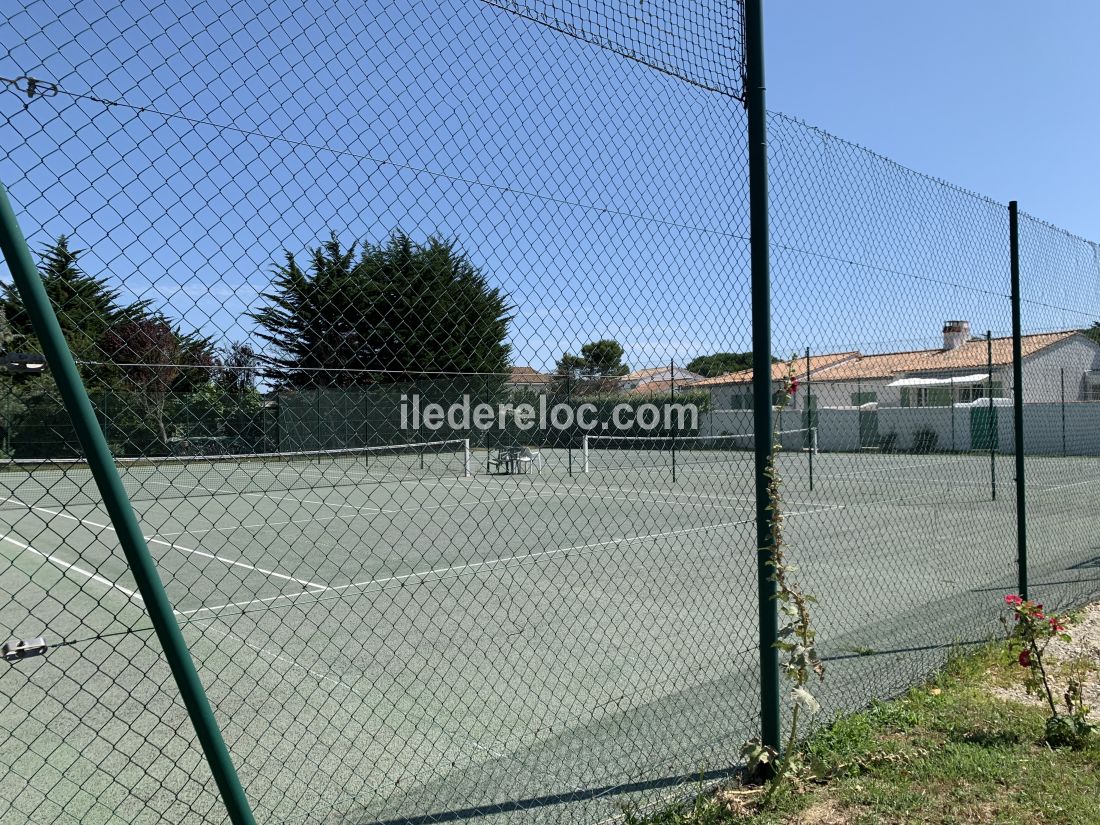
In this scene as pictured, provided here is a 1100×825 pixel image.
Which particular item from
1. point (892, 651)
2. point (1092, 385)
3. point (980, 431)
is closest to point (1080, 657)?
point (892, 651)

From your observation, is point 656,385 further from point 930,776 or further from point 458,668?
point 930,776

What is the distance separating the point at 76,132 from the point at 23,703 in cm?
380

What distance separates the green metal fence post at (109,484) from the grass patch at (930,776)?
1728 mm

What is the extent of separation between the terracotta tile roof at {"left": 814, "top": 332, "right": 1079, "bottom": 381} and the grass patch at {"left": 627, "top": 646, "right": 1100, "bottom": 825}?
307 centimetres

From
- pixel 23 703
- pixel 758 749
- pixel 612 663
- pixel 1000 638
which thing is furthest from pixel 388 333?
pixel 1000 638

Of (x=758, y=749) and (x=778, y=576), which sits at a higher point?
(x=778, y=576)

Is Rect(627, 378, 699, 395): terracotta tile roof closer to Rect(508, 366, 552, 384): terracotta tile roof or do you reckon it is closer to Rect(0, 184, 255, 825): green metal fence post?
Rect(508, 366, 552, 384): terracotta tile roof

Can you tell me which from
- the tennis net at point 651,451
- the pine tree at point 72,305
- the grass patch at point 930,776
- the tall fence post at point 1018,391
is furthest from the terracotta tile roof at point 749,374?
the tennis net at point 651,451

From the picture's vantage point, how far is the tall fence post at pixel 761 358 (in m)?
3.25

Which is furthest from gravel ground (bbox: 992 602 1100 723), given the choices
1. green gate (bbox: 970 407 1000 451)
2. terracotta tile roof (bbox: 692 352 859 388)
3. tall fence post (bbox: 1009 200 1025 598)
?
green gate (bbox: 970 407 1000 451)

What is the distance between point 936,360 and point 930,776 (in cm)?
510

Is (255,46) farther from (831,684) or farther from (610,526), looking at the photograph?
(610,526)

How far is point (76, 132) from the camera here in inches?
76.0

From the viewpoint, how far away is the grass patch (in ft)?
9.65
